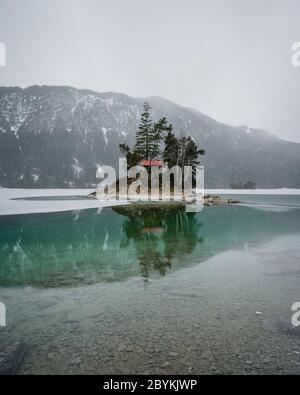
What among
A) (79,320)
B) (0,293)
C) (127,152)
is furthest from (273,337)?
(127,152)

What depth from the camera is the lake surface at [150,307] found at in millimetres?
6562

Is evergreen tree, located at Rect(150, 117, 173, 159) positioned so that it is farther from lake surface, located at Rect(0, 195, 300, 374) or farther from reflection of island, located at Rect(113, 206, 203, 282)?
lake surface, located at Rect(0, 195, 300, 374)

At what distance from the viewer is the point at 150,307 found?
9703mm

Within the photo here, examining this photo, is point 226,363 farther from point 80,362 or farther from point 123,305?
point 123,305

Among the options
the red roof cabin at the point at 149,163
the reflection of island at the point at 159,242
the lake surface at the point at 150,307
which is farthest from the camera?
the red roof cabin at the point at 149,163

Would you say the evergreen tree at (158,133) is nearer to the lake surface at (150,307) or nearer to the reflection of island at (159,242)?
the reflection of island at (159,242)

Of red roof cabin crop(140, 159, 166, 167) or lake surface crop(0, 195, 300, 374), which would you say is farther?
red roof cabin crop(140, 159, 166, 167)

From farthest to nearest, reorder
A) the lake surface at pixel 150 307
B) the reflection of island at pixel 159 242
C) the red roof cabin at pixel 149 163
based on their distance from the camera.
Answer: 1. the red roof cabin at pixel 149 163
2. the reflection of island at pixel 159 242
3. the lake surface at pixel 150 307

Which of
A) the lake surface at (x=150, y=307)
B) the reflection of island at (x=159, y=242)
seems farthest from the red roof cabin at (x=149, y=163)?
the lake surface at (x=150, y=307)

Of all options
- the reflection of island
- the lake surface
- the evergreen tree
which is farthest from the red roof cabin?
the lake surface

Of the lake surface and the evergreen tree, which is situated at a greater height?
the evergreen tree

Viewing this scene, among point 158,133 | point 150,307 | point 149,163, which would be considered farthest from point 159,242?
point 158,133

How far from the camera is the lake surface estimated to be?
6562mm
